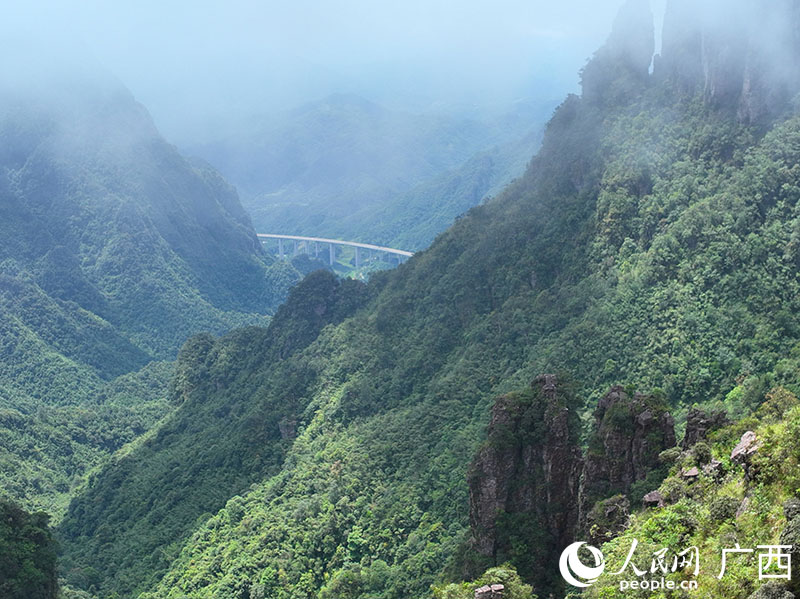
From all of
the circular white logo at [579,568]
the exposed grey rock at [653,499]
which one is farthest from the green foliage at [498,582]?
the exposed grey rock at [653,499]

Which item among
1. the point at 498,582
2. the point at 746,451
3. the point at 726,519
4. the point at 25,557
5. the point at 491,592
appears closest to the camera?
the point at 726,519

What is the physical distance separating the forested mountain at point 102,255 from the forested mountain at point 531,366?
2514 centimetres

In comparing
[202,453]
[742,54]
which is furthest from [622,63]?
[202,453]

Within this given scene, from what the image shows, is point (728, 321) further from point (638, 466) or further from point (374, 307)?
point (374, 307)

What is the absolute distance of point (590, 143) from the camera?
59.2m

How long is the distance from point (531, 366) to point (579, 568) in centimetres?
2257

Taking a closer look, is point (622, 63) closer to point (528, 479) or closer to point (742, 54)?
point (742, 54)

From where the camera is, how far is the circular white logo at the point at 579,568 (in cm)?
2348

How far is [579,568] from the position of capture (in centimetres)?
2445

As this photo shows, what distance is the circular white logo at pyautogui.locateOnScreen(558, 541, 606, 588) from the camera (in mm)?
23484

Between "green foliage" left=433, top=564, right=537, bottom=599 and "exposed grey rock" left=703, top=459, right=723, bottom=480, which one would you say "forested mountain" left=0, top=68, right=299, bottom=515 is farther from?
"exposed grey rock" left=703, top=459, right=723, bottom=480

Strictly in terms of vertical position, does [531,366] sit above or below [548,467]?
above

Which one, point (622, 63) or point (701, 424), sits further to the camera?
point (622, 63)

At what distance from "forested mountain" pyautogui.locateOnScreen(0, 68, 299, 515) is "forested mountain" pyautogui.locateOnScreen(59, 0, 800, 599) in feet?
82.5
